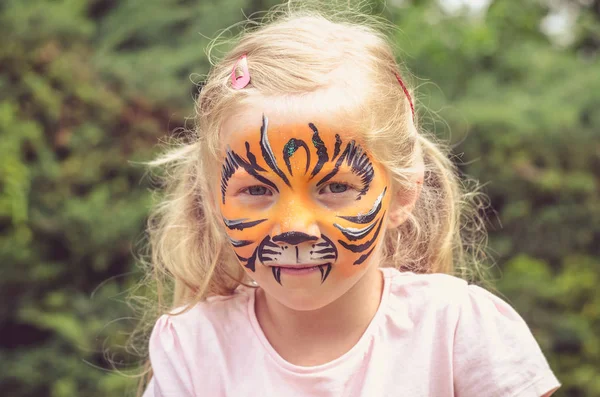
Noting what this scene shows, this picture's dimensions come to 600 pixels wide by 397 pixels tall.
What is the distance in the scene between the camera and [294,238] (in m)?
2.21

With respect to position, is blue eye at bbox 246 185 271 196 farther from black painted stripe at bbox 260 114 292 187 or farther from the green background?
the green background

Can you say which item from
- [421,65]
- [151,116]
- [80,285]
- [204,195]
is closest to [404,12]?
[421,65]

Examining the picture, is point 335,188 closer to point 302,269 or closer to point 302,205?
point 302,205

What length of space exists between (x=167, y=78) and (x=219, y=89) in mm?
2507

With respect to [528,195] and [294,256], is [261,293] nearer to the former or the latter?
[294,256]

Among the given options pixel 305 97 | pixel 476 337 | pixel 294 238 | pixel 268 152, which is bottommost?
pixel 476 337

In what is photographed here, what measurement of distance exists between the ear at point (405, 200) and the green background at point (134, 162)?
1270 millimetres

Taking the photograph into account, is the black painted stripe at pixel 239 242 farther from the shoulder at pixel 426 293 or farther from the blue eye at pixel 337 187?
the shoulder at pixel 426 293

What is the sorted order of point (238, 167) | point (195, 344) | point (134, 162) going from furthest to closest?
1. point (134, 162)
2. point (195, 344)
3. point (238, 167)

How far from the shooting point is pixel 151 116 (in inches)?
187

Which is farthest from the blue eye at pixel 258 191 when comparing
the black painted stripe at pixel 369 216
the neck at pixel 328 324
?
the neck at pixel 328 324

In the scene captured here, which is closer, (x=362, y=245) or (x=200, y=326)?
(x=362, y=245)

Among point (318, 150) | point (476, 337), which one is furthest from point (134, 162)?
point (476, 337)

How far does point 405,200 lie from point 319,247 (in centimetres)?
40
